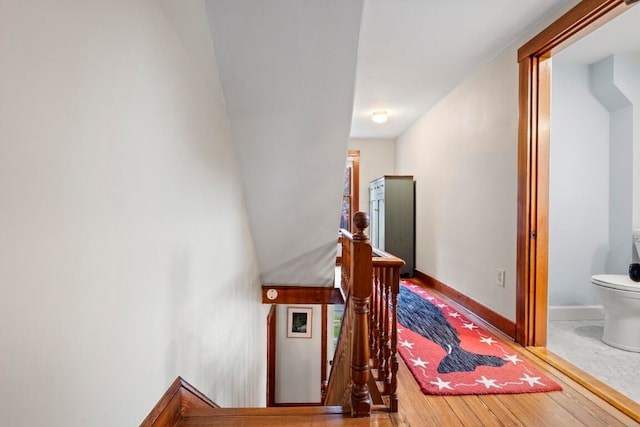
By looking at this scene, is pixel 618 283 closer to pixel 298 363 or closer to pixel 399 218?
pixel 399 218

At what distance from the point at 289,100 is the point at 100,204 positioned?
1.14 metres

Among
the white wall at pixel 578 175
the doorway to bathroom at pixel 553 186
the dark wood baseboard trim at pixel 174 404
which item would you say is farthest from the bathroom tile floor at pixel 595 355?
the dark wood baseboard trim at pixel 174 404

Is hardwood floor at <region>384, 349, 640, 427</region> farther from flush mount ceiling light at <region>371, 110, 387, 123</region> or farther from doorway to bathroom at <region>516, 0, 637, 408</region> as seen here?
flush mount ceiling light at <region>371, 110, 387, 123</region>

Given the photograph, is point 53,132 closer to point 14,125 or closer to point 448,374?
point 14,125

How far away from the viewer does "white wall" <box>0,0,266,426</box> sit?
554mm

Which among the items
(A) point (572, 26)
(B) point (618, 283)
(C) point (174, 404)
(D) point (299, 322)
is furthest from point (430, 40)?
(D) point (299, 322)

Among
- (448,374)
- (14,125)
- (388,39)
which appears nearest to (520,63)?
(388,39)

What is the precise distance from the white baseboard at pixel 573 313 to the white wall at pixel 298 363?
2.75m

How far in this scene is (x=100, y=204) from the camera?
2.47ft

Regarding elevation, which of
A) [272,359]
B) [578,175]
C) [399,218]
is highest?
[578,175]

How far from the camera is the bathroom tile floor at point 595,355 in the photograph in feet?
6.12

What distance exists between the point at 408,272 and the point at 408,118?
84.7 inches

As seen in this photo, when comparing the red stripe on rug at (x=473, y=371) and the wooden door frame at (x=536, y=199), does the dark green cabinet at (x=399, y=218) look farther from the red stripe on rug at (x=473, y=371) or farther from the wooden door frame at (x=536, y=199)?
the wooden door frame at (x=536, y=199)

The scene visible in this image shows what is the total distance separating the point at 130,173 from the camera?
2.84 feet
